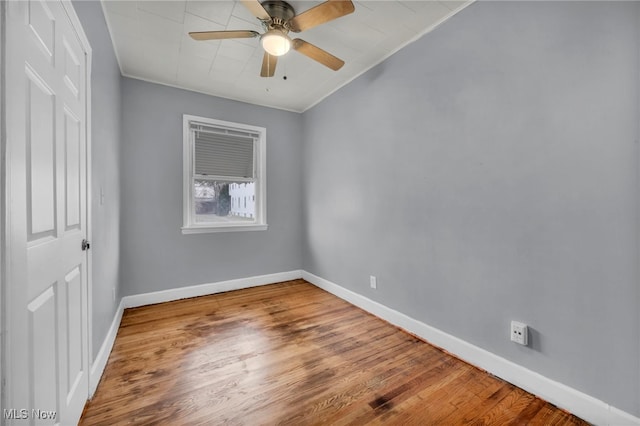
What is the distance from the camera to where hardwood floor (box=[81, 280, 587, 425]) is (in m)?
1.51

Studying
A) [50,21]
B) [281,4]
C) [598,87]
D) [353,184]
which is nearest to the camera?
[50,21]

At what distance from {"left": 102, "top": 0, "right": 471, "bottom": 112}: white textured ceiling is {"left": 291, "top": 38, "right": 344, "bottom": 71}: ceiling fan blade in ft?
0.79

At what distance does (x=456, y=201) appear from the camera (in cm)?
211

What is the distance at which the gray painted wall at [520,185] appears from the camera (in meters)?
1.38

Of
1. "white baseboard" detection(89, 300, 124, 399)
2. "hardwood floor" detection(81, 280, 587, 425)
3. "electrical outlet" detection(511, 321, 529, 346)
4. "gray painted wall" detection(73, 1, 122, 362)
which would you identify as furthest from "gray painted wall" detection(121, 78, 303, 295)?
"electrical outlet" detection(511, 321, 529, 346)

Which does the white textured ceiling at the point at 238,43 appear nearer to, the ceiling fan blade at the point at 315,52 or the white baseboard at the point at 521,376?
the ceiling fan blade at the point at 315,52

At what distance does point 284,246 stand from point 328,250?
0.81 metres

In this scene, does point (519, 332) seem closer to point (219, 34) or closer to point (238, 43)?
point (219, 34)

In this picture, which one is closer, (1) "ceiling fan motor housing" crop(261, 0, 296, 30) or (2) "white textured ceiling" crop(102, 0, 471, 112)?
(1) "ceiling fan motor housing" crop(261, 0, 296, 30)

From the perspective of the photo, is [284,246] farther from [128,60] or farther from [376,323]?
[128,60]

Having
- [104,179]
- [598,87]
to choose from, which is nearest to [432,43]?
[598,87]

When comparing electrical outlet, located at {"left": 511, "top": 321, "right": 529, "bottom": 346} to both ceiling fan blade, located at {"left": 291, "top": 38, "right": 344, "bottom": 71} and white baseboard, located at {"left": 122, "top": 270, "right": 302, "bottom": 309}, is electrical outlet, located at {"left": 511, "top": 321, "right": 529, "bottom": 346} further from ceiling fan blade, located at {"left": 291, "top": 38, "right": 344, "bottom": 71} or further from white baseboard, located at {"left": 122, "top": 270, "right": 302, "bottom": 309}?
white baseboard, located at {"left": 122, "top": 270, "right": 302, "bottom": 309}

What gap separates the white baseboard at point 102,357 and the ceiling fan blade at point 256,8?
2435mm

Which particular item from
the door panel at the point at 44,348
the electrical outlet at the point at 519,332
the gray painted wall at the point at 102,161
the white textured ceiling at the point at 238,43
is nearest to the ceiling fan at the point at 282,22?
the white textured ceiling at the point at 238,43
